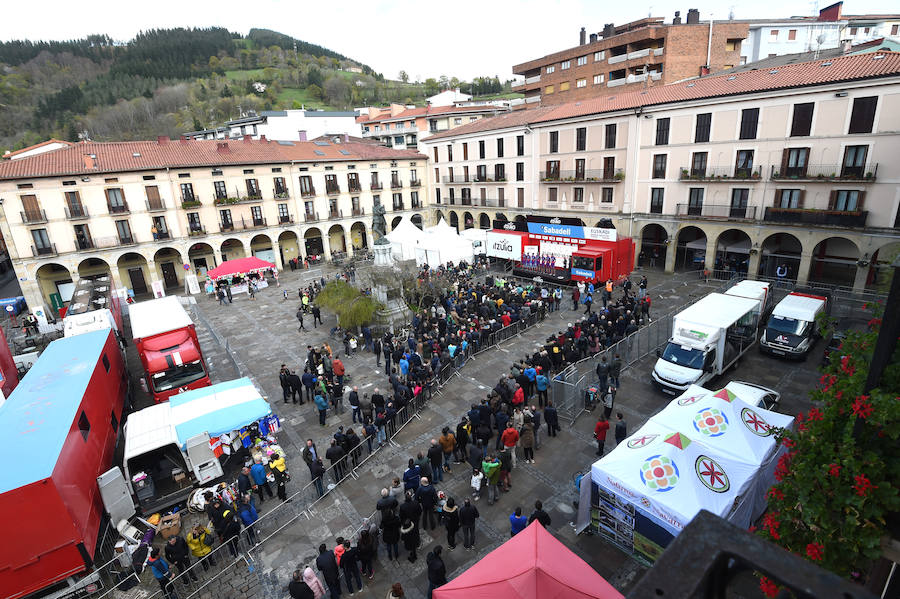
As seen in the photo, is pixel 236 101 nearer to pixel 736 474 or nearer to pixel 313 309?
pixel 313 309

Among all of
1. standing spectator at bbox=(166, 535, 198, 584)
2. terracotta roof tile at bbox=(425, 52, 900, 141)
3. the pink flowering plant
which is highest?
terracotta roof tile at bbox=(425, 52, 900, 141)

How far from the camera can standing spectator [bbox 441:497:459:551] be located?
8.51 m

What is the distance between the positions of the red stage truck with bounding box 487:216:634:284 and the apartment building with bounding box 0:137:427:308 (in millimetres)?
18476

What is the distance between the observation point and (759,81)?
2402 centimetres

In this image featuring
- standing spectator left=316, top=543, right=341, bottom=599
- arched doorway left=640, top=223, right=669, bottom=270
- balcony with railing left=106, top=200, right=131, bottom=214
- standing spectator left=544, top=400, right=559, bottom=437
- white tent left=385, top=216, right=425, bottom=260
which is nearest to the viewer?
standing spectator left=316, top=543, right=341, bottom=599

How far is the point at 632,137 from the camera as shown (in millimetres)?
29109

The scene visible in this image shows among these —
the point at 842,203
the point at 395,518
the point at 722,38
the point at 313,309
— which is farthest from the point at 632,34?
the point at 395,518

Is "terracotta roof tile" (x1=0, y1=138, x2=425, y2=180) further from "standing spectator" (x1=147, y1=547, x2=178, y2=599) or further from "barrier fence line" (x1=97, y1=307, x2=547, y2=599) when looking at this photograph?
"standing spectator" (x1=147, y1=547, x2=178, y2=599)

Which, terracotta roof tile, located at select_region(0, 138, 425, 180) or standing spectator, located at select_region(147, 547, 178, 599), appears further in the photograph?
terracotta roof tile, located at select_region(0, 138, 425, 180)

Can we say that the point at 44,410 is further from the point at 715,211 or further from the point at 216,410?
the point at 715,211

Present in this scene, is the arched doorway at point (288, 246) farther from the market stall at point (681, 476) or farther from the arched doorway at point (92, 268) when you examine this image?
the market stall at point (681, 476)

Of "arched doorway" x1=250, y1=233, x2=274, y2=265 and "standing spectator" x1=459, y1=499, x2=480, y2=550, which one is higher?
"arched doorway" x1=250, y1=233, x2=274, y2=265

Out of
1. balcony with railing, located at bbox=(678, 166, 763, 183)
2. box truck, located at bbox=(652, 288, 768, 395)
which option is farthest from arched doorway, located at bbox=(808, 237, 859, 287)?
box truck, located at bbox=(652, 288, 768, 395)

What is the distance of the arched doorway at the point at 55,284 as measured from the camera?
30.7m
